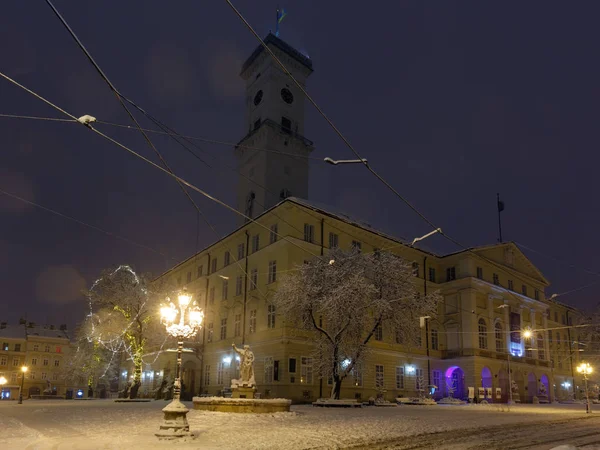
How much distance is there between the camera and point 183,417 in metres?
15.8

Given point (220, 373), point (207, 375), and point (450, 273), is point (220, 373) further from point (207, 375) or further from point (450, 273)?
point (450, 273)

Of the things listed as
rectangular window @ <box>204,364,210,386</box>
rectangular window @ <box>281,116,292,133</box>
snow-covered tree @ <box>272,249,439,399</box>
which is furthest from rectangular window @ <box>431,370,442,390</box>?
rectangular window @ <box>281,116,292,133</box>

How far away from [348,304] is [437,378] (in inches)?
947

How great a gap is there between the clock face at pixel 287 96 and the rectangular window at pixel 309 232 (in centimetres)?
2256

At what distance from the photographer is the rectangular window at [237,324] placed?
46.8m

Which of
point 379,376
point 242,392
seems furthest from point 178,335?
point 379,376

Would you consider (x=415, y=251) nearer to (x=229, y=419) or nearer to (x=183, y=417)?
(x=229, y=419)

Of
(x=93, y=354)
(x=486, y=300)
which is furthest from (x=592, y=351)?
(x=93, y=354)

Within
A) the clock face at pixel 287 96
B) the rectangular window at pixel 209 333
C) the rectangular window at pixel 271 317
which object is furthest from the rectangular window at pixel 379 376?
the clock face at pixel 287 96

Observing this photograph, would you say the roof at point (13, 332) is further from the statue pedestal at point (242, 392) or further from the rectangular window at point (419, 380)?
the statue pedestal at point (242, 392)

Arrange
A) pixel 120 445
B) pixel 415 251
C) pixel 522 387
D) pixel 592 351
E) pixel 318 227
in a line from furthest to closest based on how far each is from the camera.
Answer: pixel 592 351 → pixel 522 387 → pixel 415 251 → pixel 318 227 → pixel 120 445

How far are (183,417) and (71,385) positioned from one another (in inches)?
3292

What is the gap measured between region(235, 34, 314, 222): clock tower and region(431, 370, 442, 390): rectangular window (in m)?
23.4

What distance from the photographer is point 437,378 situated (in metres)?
52.6
